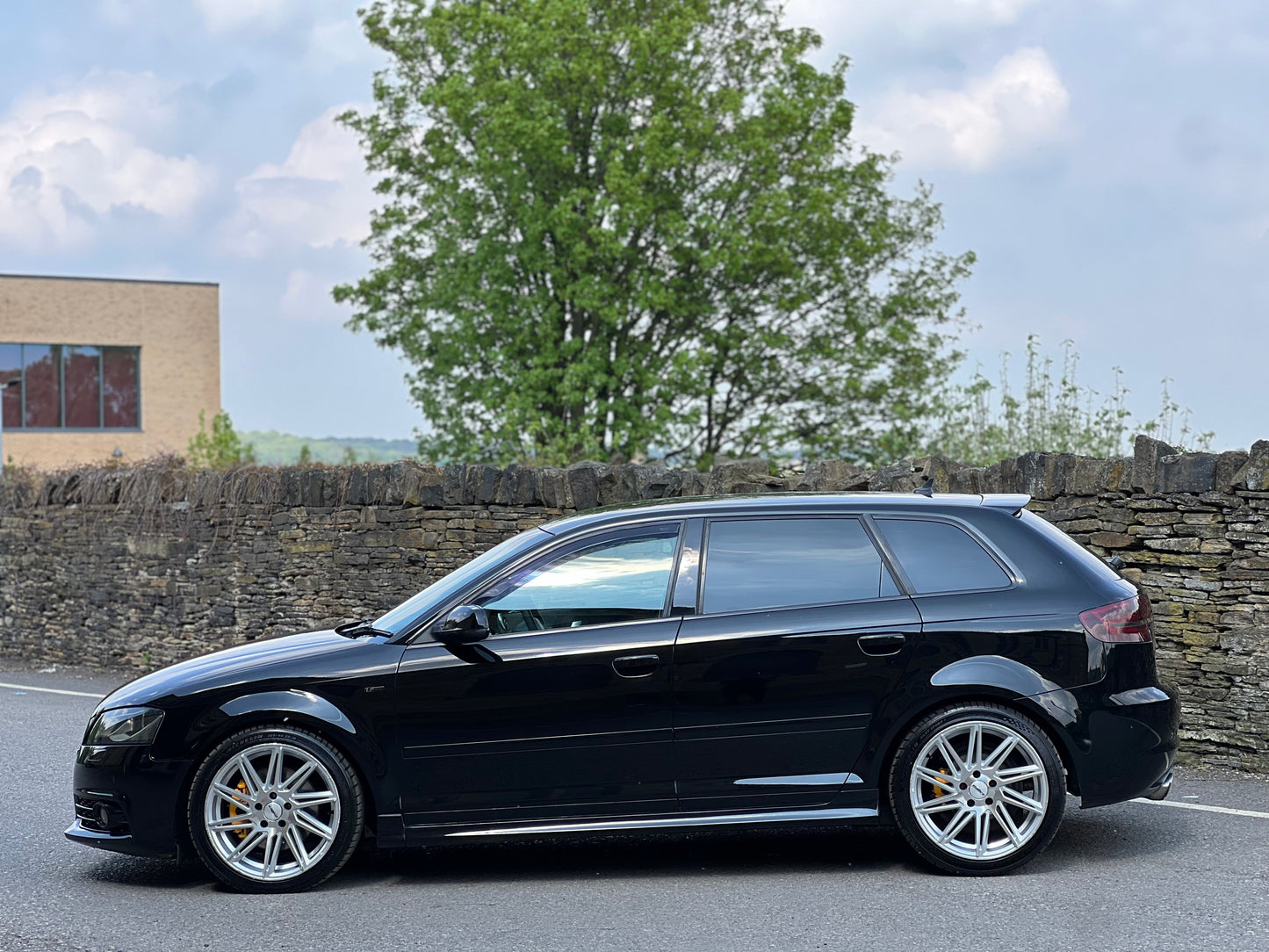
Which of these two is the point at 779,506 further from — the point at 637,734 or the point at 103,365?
the point at 103,365

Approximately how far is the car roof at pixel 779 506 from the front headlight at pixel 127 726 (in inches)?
75.4

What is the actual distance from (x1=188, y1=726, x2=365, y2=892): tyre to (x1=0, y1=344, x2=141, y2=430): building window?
41.2m

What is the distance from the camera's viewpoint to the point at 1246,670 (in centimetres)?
838

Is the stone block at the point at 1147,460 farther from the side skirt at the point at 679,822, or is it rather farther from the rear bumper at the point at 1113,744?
the side skirt at the point at 679,822

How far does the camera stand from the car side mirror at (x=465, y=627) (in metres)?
5.73

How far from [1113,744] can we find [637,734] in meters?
2.06

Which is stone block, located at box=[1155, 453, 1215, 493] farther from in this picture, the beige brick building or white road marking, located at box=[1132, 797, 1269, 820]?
the beige brick building

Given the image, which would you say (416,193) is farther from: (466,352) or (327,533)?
(327,533)

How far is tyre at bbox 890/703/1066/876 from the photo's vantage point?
5.77 meters

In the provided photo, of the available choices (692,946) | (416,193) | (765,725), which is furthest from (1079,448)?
(416,193)

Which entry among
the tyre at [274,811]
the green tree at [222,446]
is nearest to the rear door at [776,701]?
the tyre at [274,811]

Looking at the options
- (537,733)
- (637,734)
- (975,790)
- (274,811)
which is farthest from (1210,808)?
(274,811)

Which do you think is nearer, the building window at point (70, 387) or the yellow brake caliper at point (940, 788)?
the yellow brake caliper at point (940, 788)

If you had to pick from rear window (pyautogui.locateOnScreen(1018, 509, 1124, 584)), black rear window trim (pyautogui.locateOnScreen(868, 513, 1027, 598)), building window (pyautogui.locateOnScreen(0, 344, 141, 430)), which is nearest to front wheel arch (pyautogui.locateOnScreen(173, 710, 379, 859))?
black rear window trim (pyautogui.locateOnScreen(868, 513, 1027, 598))
